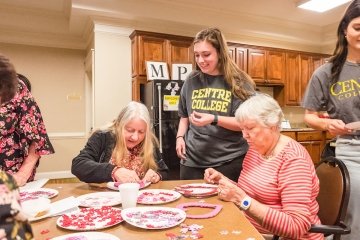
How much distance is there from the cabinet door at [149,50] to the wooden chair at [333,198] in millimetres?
3243

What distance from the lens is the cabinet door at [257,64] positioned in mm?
5355

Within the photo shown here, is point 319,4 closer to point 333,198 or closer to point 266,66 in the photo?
point 266,66

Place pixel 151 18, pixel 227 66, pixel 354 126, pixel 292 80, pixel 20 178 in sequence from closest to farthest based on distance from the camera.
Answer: pixel 354 126 < pixel 20 178 < pixel 227 66 < pixel 151 18 < pixel 292 80

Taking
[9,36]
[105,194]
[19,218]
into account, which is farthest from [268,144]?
[9,36]

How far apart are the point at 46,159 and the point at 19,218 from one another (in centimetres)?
568

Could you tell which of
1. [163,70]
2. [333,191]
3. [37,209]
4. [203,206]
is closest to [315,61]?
[163,70]

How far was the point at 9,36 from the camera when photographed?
17.0 feet

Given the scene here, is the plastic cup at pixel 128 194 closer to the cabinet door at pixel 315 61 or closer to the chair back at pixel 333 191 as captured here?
the chair back at pixel 333 191

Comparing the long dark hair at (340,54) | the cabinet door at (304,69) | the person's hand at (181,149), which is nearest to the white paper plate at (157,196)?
the person's hand at (181,149)

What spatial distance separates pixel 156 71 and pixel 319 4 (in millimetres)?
2768

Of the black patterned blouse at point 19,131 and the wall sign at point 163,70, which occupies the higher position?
the wall sign at point 163,70

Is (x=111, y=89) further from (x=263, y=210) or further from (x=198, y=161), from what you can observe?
(x=263, y=210)

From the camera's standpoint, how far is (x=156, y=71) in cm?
428

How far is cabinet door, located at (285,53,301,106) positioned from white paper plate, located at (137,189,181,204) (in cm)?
492
